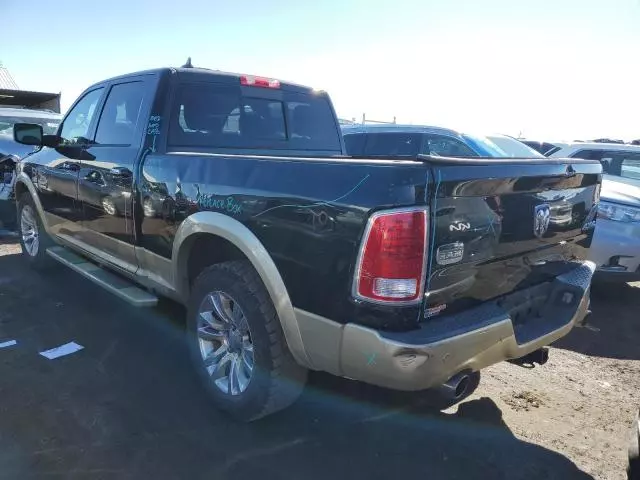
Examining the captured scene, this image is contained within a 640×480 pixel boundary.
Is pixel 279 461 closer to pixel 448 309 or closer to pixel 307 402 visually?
pixel 307 402

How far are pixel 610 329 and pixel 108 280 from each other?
4.44 metres

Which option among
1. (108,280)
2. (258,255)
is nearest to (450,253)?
(258,255)

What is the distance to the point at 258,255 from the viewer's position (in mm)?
2648

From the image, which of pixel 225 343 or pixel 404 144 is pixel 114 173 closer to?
pixel 225 343

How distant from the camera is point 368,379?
2.32m

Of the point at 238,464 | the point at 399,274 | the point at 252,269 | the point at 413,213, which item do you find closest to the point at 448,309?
the point at 399,274

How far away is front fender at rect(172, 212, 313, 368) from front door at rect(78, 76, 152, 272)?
82cm

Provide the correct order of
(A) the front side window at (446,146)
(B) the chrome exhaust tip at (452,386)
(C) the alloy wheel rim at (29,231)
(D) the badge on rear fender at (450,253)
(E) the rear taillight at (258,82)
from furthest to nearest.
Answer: (A) the front side window at (446,146) < (C) the alloy wheel rim at (29,231) < (E) the rear taillight at (258,82) < (B) the chrome exhaust tip at (452,386) < (D) the badge on rear fender at (450,253)

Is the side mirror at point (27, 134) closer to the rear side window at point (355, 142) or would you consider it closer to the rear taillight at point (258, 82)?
the rear taillight at point (258, 82)

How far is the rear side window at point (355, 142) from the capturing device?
7719 mm

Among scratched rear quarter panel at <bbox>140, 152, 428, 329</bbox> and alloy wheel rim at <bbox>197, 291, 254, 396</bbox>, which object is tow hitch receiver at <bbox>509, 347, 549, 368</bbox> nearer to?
scratched rear quarter panel at <bbox>140, 152, 428, 329</bbox>

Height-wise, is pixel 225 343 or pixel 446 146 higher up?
pixel 446 146

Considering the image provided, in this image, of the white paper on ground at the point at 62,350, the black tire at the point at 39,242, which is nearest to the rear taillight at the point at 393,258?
the white paper on ground at the point at 62,350

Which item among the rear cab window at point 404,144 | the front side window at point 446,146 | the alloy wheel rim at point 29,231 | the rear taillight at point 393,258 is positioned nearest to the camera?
the rear taillight at point 393,258
